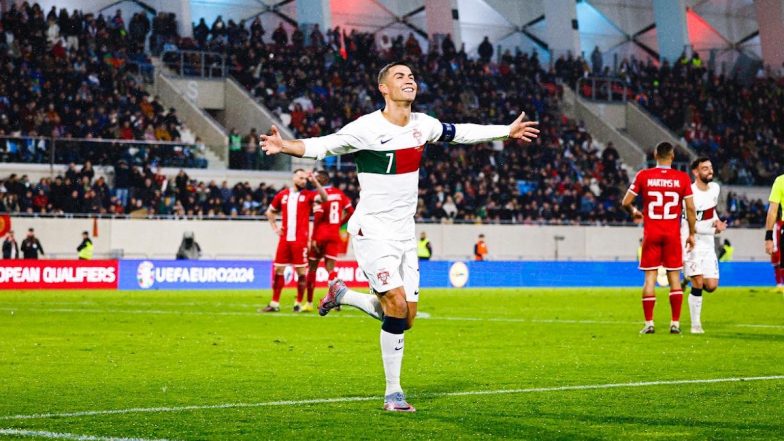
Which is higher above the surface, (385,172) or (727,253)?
(385,172)

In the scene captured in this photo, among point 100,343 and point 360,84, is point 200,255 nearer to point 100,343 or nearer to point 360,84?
point 360,84

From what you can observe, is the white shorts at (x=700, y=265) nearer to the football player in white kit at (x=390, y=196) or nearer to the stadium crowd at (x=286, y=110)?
the football player in white kit at (x=390, y=196)

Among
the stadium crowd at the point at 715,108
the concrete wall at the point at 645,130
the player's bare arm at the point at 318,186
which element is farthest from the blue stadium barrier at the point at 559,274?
the player's bare arm at the point at 318,186

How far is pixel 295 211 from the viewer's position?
69.5 feet

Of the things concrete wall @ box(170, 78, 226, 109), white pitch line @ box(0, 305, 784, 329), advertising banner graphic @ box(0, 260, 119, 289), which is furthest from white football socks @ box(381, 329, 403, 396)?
concrete wall @ box(170, 78, 226, 109)

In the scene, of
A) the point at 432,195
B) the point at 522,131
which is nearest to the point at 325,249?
the point at 522,131

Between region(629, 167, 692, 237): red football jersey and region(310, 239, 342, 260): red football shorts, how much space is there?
719 cm

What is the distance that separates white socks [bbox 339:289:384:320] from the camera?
9.36 m

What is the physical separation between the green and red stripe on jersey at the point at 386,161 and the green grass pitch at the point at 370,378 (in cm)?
168

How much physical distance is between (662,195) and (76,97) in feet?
87.0

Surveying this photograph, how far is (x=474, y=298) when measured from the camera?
28812 millimetres

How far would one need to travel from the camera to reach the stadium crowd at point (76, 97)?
36375 millimetres

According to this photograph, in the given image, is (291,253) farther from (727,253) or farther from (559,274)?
(727,253)

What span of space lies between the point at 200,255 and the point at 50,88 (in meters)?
7.36
